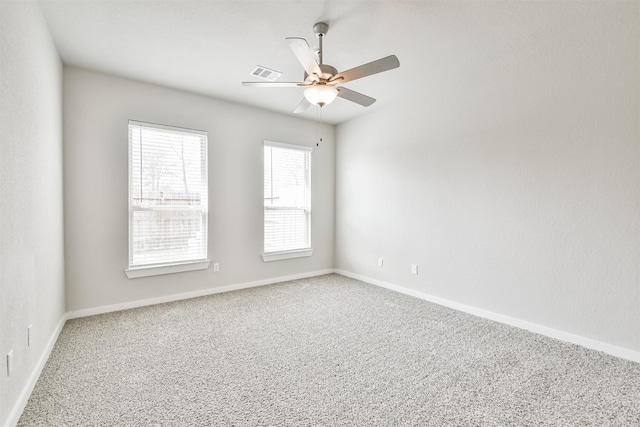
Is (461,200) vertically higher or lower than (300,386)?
higher

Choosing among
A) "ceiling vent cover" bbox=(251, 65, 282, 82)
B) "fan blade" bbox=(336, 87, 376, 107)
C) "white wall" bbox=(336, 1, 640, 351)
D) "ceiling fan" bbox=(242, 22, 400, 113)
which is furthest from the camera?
"ceiling vent cover" bbox=(251, 65, 282, 82)

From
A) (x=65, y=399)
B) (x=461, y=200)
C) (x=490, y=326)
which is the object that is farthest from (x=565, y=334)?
(x=65, y=399)

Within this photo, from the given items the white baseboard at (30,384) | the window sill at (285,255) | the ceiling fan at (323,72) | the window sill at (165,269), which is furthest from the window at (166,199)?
the ceiling fan at (323,72)

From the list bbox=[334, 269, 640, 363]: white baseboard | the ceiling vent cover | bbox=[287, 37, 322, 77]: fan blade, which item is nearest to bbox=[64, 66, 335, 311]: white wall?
the ceiling vent cover

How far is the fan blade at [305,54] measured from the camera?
203cm

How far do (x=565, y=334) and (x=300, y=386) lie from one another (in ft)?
8.02

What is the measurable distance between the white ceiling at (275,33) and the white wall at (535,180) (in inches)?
9.2

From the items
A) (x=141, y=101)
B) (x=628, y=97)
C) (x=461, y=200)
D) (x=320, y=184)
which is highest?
(x=141, y=101)

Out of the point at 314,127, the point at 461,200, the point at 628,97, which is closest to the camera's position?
the point at 628,97

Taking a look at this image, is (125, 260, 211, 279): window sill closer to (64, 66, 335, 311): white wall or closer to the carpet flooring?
(64, 66, 335, 311): white wall

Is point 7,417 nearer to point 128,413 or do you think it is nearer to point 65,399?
point 65,399

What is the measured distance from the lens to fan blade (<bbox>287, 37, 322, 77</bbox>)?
203 centimetres

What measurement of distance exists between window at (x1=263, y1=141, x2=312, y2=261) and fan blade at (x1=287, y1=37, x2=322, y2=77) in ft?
7.68

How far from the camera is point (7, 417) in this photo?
5.16ft
